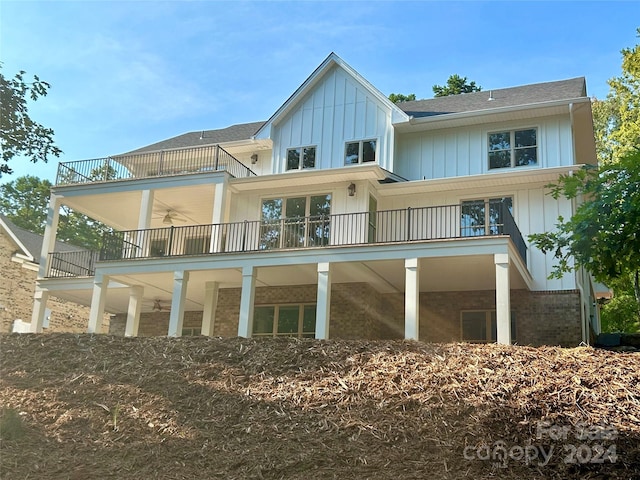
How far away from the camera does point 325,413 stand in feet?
30.5

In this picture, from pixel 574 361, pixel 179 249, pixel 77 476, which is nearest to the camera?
pixel 77 476

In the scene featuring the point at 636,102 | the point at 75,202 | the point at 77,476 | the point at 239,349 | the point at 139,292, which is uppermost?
the point at 636,102

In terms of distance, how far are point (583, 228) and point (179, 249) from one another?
14.0 metres

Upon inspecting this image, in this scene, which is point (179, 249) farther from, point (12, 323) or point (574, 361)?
point (574, 361)

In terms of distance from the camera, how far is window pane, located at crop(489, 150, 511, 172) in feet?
62.5

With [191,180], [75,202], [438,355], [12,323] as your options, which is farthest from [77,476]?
[12,323]

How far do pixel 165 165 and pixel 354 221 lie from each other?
8478 mm

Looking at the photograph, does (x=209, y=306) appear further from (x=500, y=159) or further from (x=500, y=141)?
(x=500, y=141)

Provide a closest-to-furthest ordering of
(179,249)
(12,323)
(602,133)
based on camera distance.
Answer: (179,249), (12,323), (602,133)

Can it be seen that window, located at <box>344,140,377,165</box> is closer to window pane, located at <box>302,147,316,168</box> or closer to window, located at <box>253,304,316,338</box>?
window pane, located at <box>302,147,316,168</box>

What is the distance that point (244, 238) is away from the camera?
19.5 meters

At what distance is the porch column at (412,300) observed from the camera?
14523 mm

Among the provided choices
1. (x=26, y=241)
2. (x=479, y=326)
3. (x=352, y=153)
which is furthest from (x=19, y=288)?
(x=479, y=326)

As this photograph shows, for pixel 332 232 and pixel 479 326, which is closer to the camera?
pixel 479 326
